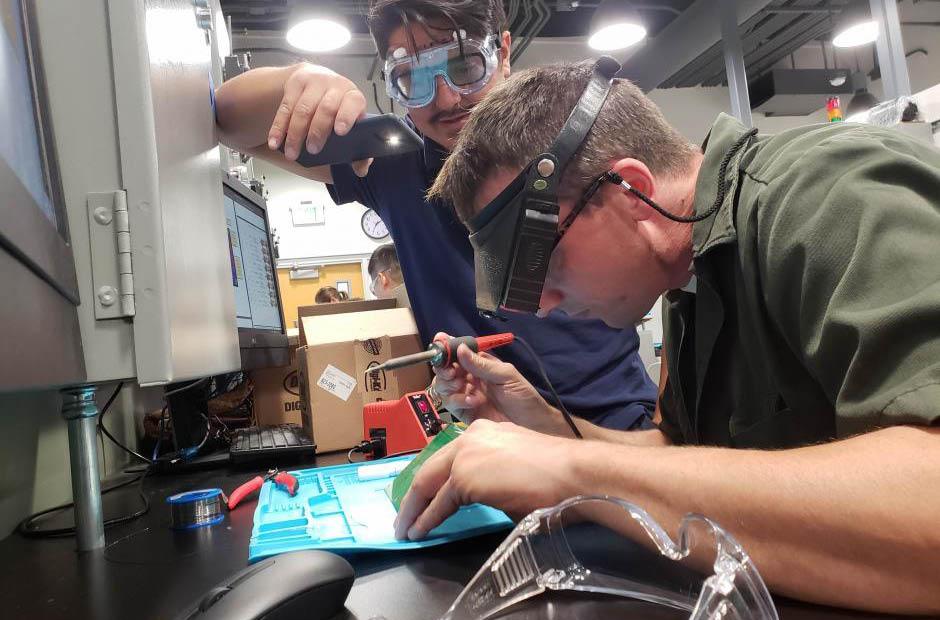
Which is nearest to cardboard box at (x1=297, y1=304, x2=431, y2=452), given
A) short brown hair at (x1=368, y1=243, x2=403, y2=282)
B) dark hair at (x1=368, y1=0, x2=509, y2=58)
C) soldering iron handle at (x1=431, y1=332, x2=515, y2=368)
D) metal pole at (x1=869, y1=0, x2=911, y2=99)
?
soldering iron handle at (x1=431, y1=332, x2=515, y2=368)

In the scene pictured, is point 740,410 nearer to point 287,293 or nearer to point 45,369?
point 45,369

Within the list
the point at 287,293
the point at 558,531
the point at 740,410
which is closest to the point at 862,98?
the point at 287,293

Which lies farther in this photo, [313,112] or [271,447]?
[271,447]

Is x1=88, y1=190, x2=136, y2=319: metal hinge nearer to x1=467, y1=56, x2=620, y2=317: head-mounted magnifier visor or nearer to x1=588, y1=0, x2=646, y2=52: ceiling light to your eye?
x1=467, y1=56, x2=620, y2=317: head-mounted magnifier visor

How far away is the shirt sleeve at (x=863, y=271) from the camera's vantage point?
489mm

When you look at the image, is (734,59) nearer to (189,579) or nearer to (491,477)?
(491,477)

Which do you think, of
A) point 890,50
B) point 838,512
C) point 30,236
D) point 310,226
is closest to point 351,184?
point 30,236

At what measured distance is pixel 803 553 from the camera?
1.55 feet

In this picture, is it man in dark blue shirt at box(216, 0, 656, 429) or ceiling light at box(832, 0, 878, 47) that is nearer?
man in dark blue shirt at box(216, 0, 656, 429)

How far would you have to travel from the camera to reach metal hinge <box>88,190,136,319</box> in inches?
21.0

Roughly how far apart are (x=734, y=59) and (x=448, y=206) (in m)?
4.21

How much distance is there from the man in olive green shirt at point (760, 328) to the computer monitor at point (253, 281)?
0.69 m

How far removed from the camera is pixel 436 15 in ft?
4.57

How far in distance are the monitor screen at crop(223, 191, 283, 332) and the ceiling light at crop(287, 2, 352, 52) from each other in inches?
117
